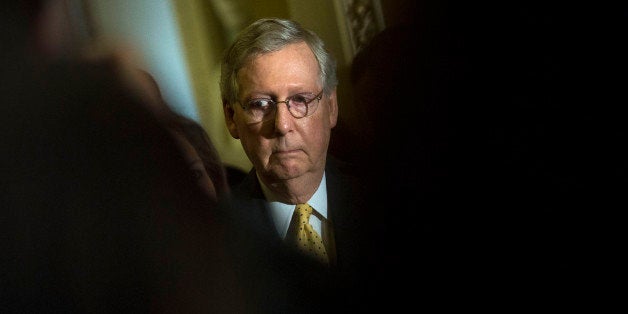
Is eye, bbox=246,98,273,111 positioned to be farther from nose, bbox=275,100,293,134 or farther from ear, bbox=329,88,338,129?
ear, bbox=329,88,338,129

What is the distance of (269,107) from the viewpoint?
1324 mm

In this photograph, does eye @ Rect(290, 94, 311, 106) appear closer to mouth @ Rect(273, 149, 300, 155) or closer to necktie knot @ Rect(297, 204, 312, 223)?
mouth @ Rect(273, 149, 300, 155)

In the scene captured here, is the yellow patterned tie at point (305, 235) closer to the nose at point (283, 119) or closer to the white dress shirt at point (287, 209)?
the white dress shirt at point (287, 209)

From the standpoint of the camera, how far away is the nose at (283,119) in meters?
1.33

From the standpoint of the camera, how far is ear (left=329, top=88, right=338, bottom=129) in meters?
1.38

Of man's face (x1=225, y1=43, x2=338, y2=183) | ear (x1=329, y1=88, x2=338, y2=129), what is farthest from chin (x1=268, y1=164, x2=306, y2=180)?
ear (x1=329, y1=88, x2=338, y2=129)

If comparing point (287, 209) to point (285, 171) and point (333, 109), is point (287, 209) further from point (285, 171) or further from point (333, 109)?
point (333, 109)

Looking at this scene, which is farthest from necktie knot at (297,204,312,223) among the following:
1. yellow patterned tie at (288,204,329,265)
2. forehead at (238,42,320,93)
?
forehead at (238,42,320,93)

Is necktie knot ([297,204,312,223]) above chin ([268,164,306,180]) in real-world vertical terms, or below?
below

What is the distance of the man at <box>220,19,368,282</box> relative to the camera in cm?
132

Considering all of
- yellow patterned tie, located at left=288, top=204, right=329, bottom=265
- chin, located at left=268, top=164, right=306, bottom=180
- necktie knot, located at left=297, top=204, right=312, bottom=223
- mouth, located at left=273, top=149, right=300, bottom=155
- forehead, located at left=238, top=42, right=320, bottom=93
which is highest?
forehead, located at left=238, top=42, right=320, bottom=93

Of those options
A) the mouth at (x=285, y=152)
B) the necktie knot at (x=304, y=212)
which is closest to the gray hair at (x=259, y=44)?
the mouth at (x=285, y=152)

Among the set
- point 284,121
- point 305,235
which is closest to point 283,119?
point 284,121

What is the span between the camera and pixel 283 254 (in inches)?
55.1
